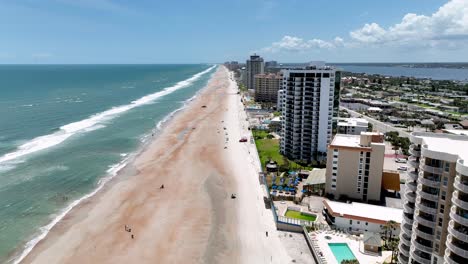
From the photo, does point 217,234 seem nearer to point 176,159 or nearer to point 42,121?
point 176,159

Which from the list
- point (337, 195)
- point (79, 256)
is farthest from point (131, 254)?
point (337, 195)

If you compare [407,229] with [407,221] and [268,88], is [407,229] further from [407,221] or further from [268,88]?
[268,88]

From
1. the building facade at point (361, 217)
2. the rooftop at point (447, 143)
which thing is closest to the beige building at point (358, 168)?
the building facade at point (361, 217)

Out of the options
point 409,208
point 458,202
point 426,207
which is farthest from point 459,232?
point 409,208

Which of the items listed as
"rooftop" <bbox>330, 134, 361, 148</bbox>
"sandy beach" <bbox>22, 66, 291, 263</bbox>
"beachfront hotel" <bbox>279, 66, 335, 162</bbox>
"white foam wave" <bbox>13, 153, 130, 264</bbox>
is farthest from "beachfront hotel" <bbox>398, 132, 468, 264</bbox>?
"white foam wave" <bbox>13, 153, 130, 264</bbox>

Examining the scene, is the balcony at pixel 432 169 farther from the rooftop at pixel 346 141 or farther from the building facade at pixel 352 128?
the building facade at pixel 352 128

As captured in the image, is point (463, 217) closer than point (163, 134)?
Yes

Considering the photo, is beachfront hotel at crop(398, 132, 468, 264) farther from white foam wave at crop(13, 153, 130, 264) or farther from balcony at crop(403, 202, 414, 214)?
white foam wave at crop(13, 153, 130, 264)
